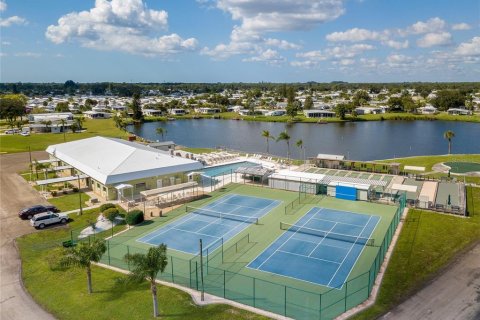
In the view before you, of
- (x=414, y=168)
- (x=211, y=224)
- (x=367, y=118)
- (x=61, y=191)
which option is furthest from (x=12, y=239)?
(x=367, y=118)

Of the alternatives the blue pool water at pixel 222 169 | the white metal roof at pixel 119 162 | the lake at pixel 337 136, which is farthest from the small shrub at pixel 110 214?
the lake at pixel 337 136

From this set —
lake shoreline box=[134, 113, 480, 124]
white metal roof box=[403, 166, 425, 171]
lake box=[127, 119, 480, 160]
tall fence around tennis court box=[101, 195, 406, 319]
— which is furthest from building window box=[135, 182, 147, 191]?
lake shoreline box=[134, 113, 480, 124]

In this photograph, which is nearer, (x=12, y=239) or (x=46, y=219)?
(x=12, y=239)

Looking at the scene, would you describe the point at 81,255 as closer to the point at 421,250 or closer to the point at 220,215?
the point at 220,215

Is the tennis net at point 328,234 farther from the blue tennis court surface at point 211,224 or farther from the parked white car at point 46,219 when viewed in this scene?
the parked white car at point 46,219

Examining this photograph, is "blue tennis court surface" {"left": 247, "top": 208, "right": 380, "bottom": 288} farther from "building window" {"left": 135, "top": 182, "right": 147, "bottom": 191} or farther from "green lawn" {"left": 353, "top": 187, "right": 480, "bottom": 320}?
"building window" {"left": 135, "top": 182, "right": 147, "bottom": 191}

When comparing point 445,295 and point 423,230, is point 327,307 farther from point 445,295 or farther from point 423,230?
point 423,230
